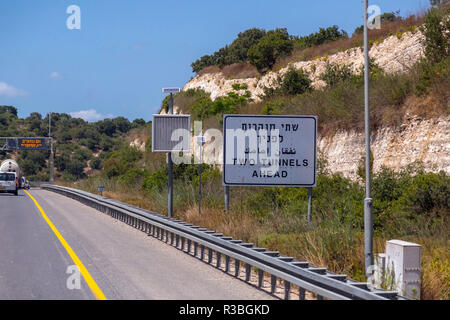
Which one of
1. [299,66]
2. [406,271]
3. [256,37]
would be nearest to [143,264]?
[406,271]

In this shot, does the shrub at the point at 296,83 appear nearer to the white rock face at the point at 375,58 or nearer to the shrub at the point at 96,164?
the white rock face at the point at 375,58

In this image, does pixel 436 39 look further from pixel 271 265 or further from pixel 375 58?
pixel 271 265

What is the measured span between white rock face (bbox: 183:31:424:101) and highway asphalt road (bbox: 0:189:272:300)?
16.2 m

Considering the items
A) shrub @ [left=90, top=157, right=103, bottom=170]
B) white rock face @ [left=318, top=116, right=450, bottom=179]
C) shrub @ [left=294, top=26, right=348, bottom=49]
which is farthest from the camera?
shrub @ [left=90, top=157, right=103, bottom=170]

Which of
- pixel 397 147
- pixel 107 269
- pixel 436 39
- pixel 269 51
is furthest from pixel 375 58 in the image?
pixel 107 269

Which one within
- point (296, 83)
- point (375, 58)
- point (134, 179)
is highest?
point (375, 58)

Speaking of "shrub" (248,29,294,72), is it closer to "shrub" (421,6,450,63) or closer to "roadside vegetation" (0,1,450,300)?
"roadside vegetation" (0,1,450,300)

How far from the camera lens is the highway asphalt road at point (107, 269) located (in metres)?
8.91

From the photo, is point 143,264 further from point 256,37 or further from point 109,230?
point 256,37

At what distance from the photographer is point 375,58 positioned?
35656 millimetres

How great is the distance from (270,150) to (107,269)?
26.1ft

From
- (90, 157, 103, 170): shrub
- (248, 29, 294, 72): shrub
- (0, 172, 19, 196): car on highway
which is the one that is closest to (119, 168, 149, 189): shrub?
(0, 172, 19, 196): car on highway

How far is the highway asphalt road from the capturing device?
891 centimetres
